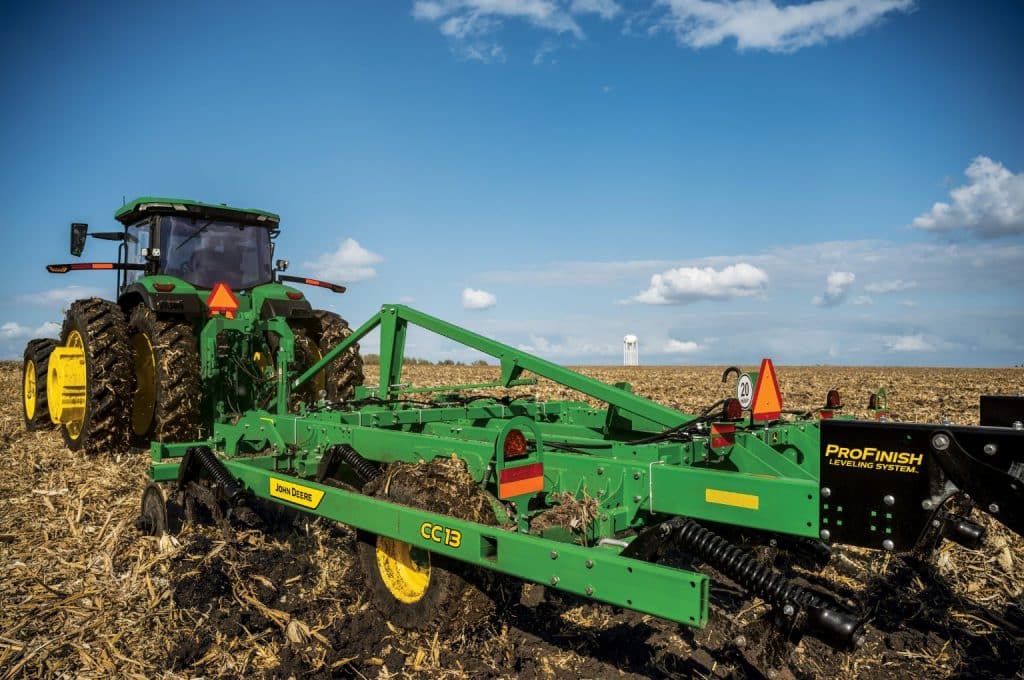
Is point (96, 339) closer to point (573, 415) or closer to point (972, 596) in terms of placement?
point (573, 415)

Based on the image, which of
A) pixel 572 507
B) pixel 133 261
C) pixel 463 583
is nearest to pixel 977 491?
pixel 572 507

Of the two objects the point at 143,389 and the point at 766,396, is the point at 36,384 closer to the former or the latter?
the point at 143,389

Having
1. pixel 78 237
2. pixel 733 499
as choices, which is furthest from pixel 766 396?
pixel 78 237

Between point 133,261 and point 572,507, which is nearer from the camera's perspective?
point 572,507

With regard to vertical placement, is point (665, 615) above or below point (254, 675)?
above

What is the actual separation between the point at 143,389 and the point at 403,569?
5472 mm

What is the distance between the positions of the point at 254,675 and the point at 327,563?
1300mm

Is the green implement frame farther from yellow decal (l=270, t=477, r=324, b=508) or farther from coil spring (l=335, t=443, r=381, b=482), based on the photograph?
coil spring (l=335, t=443, r=381, b=482)

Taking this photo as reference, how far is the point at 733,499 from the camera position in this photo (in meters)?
3.56

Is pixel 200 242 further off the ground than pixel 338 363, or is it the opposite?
pixel 200 242

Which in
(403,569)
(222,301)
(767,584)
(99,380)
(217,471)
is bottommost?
(403,569)

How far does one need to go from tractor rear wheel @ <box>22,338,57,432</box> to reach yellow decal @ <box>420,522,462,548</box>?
7926mm

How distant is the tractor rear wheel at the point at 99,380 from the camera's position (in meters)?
7.60

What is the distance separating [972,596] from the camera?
473cm
